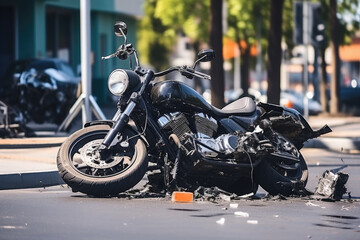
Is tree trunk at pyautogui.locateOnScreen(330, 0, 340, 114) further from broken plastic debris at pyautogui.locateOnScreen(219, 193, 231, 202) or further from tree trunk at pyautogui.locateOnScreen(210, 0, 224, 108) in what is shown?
broken plastic debris at pyautogui.locateOnScreen(219, 193, 231, 202)

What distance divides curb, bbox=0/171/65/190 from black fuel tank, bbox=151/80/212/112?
2.16 m

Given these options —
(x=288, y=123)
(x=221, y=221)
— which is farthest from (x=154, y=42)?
(x=221, y=221)

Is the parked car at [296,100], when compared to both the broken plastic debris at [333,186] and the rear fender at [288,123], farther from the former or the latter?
the broken plastic debris at [333,186]

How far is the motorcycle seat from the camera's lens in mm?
11410

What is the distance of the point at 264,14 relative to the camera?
171 feet

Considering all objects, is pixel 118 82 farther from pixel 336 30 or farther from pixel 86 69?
pixel 336 30

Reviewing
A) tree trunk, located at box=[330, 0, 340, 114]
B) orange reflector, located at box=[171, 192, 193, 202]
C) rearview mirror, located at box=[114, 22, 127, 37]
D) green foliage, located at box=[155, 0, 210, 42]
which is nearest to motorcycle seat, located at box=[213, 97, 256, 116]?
orange reflector, located at box=[171, 192, 193, 202]

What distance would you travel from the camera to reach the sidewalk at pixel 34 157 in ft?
40.4

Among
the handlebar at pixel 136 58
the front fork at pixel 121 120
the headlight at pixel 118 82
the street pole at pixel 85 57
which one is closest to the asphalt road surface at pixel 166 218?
the front fork at pixel 121 120

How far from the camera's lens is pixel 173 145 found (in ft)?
35.4

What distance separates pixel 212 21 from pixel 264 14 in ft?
87.6

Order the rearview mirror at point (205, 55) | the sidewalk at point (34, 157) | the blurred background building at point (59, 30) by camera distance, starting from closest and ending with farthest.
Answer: the rearview mirror at point (205, 55), the sidewalk at point (34, 157), the blurred background building at point (59, 30)

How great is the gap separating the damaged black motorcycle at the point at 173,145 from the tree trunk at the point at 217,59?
13.4m

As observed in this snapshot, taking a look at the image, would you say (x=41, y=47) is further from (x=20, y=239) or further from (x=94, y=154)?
(x=20, y=239)
